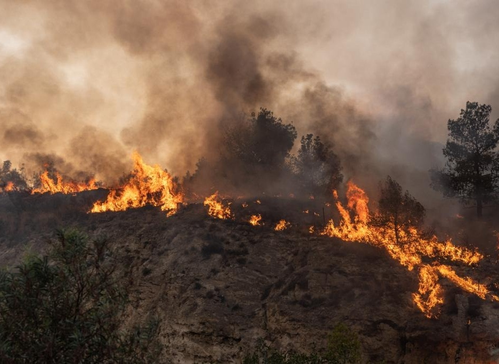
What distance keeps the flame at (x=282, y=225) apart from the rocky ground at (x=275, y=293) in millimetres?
909

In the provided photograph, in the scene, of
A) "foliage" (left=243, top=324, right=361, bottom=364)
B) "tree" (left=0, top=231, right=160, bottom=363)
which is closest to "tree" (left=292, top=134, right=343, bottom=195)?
"foliage" (left=243, top=324, right=361, bottom=364)

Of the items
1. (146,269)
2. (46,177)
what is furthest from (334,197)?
(46,177)

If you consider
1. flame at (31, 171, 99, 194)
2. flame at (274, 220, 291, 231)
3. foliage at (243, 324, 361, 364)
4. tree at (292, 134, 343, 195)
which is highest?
tree at (292, 134, 343, 195)

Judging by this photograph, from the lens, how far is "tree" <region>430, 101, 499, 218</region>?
4947 cm

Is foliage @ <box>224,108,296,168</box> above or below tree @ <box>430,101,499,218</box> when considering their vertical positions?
above

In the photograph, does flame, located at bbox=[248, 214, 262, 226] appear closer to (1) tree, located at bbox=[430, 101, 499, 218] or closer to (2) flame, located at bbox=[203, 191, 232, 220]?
(2) flame, located at bbox=[203, 191, 232, 220]

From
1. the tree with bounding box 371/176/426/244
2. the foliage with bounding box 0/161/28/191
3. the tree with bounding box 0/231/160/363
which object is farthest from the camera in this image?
the foliage with bounding box 0/161/28/191

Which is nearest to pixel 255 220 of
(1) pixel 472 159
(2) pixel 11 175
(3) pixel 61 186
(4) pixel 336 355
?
(4) pixel 336 355

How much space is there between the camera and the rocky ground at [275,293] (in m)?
30.7

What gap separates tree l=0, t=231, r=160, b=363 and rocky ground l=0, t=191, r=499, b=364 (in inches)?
794

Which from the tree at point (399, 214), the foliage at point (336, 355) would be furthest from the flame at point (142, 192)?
the foliage at point (336, 355)

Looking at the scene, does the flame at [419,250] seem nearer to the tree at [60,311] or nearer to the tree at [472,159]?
the tree at [472,159]

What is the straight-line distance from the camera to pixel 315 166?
6800cm

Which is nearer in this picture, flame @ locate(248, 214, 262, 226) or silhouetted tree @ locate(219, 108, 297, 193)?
flame @ locate(248, 214, 262, 226)
